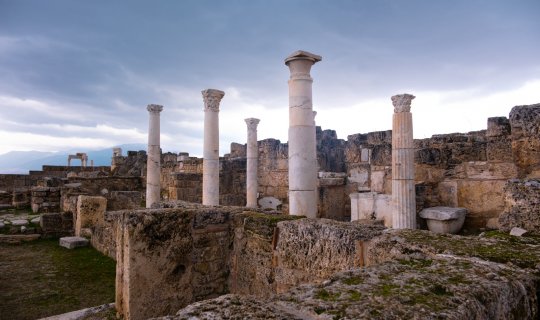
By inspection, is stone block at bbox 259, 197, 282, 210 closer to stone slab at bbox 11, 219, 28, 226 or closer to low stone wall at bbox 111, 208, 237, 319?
stone slab at bbox 11, 219, 28, 226

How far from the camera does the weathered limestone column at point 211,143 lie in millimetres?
11938

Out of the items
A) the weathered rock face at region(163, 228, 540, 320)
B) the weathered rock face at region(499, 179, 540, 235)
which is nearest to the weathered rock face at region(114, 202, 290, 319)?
the weathered rock face at region(163, 228, 540, 320)

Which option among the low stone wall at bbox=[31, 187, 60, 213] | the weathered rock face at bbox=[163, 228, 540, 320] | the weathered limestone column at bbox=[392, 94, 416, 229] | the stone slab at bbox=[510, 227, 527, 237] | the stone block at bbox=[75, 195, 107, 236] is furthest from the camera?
the low stone wall at bbox=[31, 187, 60, 213]

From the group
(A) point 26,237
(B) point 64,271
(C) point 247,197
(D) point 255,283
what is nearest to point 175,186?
(C) point 247,197

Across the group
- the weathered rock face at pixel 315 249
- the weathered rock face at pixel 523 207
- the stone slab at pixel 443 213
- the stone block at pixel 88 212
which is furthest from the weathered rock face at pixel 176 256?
the stone block at pixel 88 212

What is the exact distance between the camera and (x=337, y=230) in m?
3.16

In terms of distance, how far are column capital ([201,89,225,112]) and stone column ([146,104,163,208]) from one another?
12.8 feet

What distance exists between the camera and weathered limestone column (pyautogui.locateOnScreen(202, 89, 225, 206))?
1194 cm

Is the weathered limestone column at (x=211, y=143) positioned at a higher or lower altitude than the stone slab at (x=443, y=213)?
higher

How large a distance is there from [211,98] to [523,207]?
9603 millimetres

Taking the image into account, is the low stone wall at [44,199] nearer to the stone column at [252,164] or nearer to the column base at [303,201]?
the stone column at [252,164]

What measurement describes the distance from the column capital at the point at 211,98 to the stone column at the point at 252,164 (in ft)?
12.2

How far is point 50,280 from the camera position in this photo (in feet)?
20.5

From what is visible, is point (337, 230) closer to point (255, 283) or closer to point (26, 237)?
point (255, 283)
